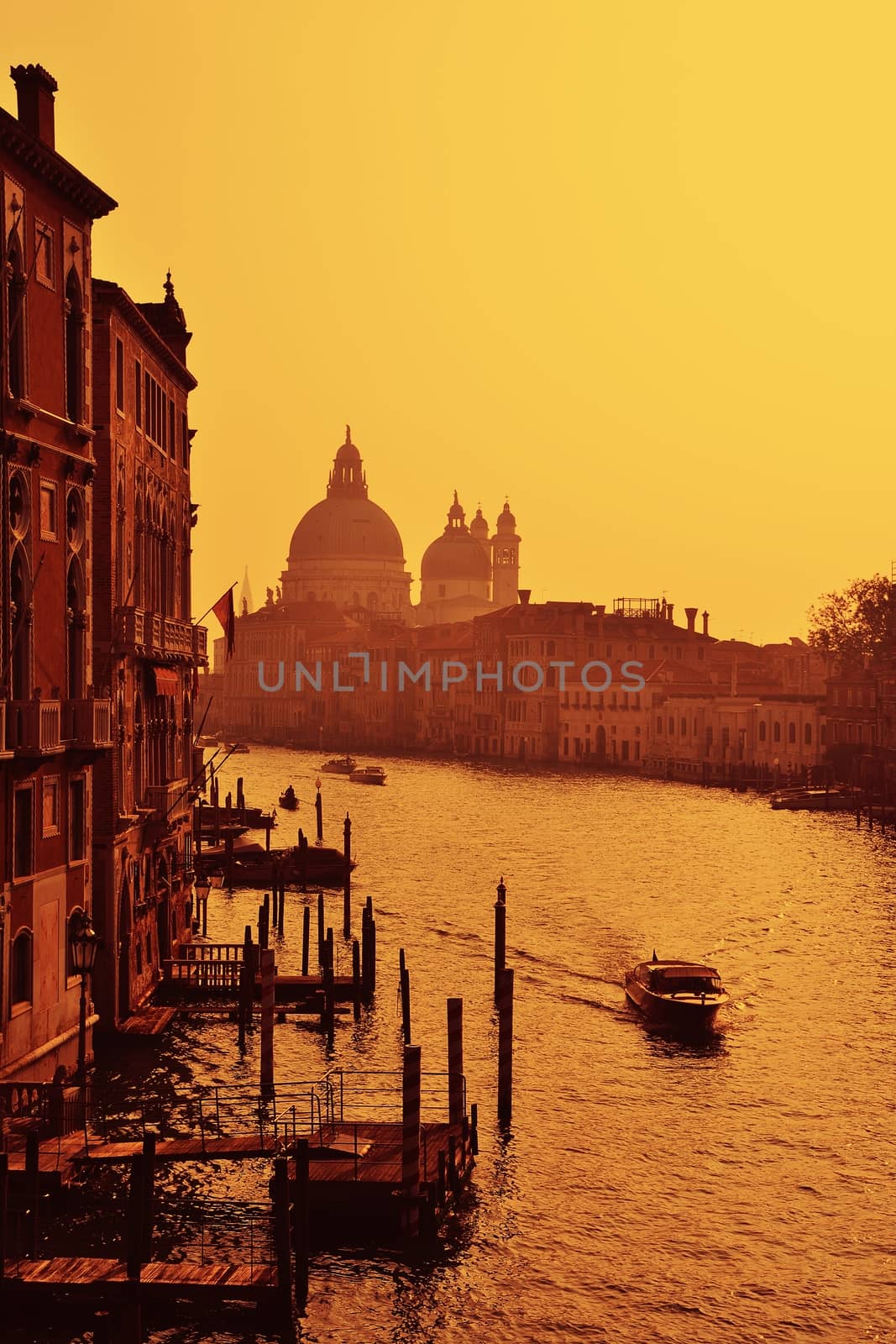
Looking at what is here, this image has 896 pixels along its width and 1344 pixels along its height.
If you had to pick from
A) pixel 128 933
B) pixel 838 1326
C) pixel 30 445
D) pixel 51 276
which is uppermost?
pixel 51 276

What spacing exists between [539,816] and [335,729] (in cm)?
8872

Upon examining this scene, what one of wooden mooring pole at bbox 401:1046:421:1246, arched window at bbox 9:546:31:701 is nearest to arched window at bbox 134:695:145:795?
arched window at bbox 9:546:31:701

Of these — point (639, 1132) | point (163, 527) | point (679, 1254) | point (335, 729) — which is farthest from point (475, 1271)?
point (335, 729)

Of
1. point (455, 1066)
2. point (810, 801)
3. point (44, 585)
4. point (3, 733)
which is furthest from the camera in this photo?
point (810, 801)

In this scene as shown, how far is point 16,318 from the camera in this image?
65.6 ft

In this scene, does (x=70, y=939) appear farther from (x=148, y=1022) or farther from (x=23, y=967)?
(x=148, y=1022)

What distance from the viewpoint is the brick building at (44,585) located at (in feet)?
63.9

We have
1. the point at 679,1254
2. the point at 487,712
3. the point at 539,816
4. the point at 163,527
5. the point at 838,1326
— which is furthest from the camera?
the point at 487,712

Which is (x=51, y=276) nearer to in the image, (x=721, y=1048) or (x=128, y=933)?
(x=128, y=933)

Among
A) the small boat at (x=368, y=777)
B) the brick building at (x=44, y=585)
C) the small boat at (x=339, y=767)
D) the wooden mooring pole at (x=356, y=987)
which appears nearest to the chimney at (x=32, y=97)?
the brick building at (x=44, y=585)

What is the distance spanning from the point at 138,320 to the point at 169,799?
8.12 metres

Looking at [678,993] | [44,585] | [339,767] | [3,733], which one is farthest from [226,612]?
[339,767]

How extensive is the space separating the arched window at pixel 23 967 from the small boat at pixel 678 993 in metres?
14.7

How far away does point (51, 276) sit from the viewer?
836 inches
